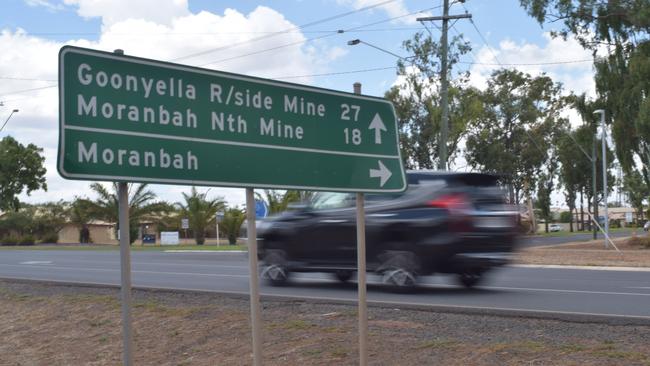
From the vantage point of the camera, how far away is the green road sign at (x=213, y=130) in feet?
12.8

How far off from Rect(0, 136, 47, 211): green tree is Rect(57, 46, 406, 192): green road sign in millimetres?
58603

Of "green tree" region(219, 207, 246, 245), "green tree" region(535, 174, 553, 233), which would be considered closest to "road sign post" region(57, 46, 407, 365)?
"green tree" region(219, 207, 246, 245)

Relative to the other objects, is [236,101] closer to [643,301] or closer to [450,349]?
[450,349]

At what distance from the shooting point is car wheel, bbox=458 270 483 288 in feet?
41.9

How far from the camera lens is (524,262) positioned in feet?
75.5

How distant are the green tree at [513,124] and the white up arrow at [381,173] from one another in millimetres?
51034

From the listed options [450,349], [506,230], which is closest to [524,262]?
[506,230]

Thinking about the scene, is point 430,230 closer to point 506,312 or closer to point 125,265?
point 506,312

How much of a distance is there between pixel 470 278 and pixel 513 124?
46.4 metres

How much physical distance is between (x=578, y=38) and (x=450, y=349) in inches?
1234

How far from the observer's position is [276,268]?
45.9ft

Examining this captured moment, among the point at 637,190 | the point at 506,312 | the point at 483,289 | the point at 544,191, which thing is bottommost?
the point at 483,289

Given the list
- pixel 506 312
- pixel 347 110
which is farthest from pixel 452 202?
pixel 347 110

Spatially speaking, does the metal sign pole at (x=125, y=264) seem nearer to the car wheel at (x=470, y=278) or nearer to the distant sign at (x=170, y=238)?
the car wheel at (x=470, y=278)
